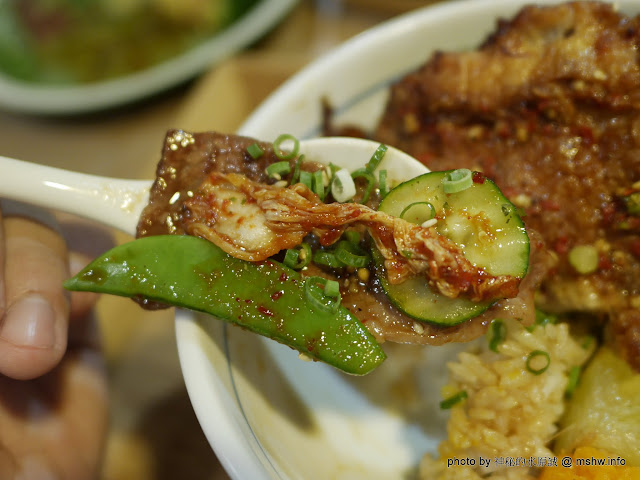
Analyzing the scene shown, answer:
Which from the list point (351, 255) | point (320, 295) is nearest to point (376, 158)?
point (351, 255)

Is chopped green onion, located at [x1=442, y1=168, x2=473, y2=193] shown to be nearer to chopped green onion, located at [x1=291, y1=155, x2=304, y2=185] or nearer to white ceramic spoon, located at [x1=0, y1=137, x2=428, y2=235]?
white ceramic spoon, located at [x1=0, y1=137, x2=428, y2=235]

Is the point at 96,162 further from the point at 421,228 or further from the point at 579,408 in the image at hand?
the point at 579,408

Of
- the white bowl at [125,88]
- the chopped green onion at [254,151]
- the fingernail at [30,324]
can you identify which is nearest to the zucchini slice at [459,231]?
the chopped green onion at [254,151]

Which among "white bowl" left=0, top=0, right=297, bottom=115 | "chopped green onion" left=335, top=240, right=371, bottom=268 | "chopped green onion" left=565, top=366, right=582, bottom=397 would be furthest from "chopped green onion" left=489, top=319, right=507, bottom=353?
"white bowl" left=0, top=0, right=297, bottom=115

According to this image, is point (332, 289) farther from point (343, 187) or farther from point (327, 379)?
point (327, 379)

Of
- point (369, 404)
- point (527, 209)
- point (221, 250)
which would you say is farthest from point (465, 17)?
point (369, 404)

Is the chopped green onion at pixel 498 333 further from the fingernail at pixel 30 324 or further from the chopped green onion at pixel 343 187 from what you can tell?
the fingernail at pixel 30 324
